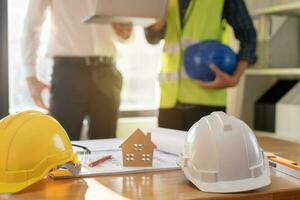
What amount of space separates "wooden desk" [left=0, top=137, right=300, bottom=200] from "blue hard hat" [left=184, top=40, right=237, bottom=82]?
3.28ft

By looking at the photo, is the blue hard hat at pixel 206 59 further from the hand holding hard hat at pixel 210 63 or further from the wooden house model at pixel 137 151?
the wooden house model at pixel 137 151

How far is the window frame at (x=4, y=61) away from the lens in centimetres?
203

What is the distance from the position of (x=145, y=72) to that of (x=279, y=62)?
0.75 meters

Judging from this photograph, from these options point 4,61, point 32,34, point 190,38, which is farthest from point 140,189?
point 4,61

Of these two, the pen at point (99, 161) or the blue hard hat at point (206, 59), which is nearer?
the pen at point (99, 161)

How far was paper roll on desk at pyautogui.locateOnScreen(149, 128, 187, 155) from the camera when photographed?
1.07 meters

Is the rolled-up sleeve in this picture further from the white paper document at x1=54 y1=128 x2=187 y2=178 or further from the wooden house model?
the wooden house model

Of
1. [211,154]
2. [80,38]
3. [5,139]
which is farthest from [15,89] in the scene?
A: [211,154]

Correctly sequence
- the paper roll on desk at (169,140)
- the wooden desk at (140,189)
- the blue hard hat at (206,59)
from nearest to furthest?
the wooden desk at (140,189)
the paper roll on desk at (169,140)
the blue hard hat at (206,59)

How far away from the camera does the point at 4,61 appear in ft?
6.73

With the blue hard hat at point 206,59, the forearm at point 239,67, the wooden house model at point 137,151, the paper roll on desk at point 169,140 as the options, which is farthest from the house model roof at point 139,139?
the forearm at point 239,67

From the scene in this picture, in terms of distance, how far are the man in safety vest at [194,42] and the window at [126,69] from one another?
0.28 m

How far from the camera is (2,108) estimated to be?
2.06 metres

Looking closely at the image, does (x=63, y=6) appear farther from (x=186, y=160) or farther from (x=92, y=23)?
(x=186, y=160)
